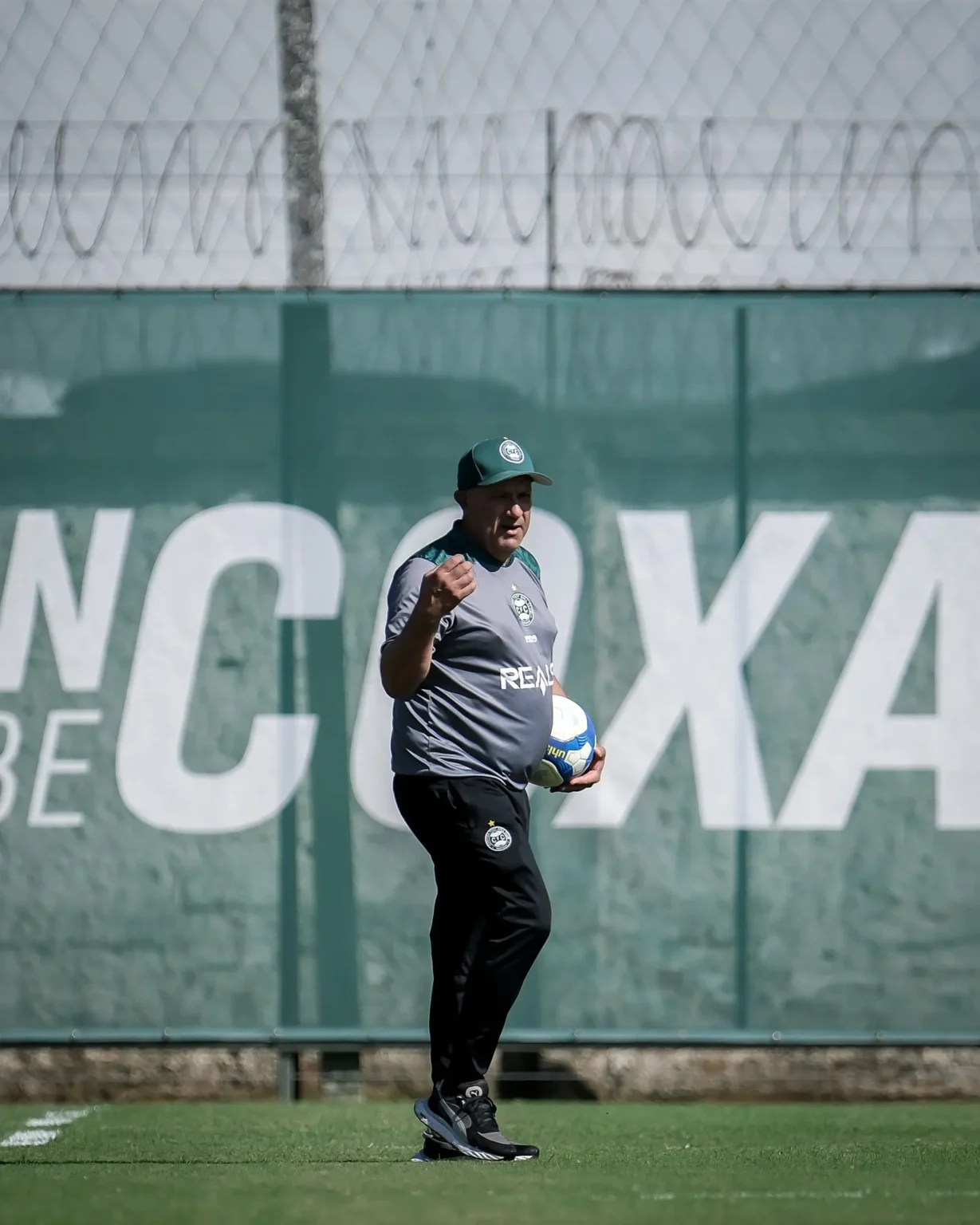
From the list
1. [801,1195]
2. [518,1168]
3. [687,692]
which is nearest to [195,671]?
[687,692]

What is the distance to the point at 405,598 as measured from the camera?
4391 millimetres

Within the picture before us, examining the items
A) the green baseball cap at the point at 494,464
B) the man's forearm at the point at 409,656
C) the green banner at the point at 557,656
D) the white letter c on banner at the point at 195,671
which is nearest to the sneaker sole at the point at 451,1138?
the man's forearm at the point at 409,656

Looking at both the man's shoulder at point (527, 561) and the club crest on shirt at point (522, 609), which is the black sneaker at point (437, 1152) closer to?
the club crest on shirt at point (522, 609)

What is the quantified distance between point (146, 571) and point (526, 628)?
2.28 m

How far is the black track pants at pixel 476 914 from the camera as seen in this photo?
443 centimetres

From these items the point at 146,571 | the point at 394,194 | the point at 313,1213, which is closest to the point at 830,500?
the point at 394,194

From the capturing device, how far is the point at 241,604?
6414mm

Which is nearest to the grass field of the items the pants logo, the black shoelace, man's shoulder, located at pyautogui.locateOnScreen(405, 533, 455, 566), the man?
the black shoelace

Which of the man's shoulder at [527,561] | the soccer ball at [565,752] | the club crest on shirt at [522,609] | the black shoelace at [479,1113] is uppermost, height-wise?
the man's shoulder at [527,561]

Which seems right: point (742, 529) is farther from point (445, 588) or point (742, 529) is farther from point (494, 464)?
point (445, 588)

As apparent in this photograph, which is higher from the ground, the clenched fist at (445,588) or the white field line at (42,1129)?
the clenched fist at (445,588)

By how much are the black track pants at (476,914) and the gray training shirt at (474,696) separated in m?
0.07

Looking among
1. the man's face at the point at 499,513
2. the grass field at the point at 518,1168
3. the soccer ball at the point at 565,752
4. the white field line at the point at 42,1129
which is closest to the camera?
the grass field at the point at 518,1168

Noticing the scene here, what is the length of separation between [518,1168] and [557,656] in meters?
2.41
